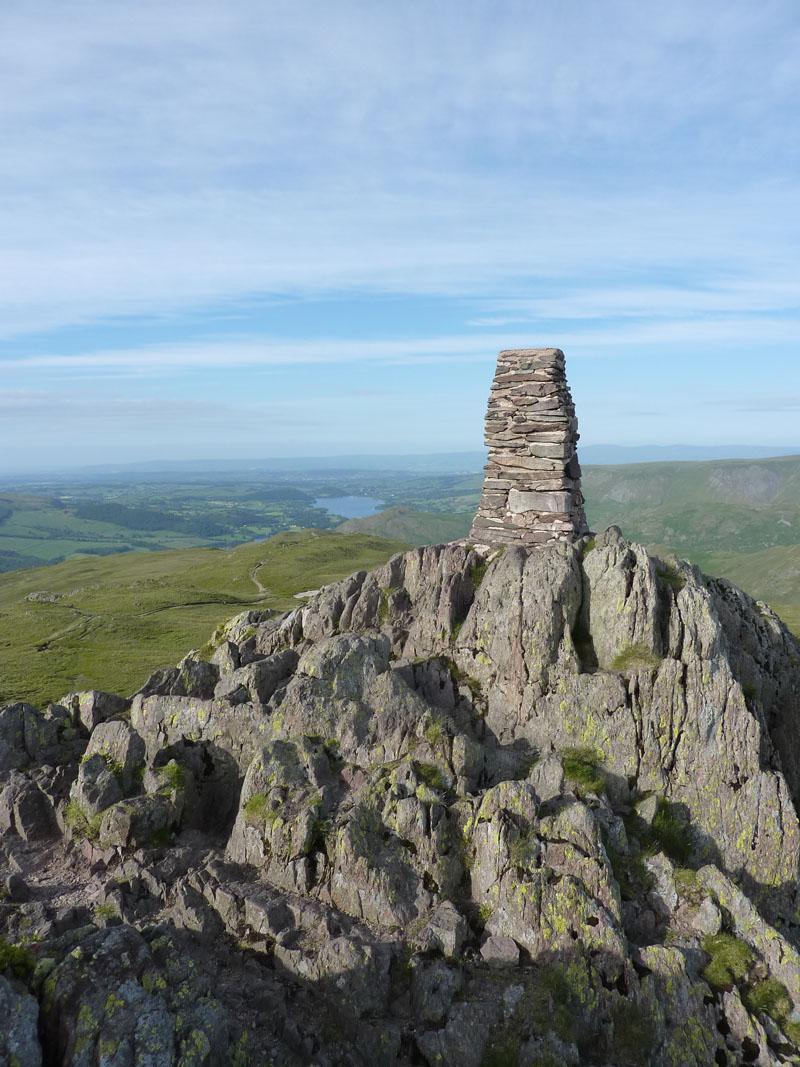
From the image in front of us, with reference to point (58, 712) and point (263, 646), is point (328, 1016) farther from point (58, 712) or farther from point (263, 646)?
point (58, 712)

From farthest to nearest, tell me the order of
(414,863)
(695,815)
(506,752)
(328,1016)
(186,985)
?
(506,752) < (695,815) < (414,863) < (328,1016) < (186,985)

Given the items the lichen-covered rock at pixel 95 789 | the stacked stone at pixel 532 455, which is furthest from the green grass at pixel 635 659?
the lichen-covered rock at pixel 95 789

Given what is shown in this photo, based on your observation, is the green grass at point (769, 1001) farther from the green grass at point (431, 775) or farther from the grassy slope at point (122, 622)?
the grassy slope at point (122, 622)

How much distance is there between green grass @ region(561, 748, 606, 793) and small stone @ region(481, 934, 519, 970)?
691 cm

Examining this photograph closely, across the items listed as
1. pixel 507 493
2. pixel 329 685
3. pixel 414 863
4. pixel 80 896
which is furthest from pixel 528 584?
pixel 80 896

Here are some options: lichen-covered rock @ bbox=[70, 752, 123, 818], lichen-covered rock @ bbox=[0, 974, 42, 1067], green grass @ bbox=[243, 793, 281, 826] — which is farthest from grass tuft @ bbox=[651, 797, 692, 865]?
lichen-covered rock @ bbox=[70, 752, 123, 818]

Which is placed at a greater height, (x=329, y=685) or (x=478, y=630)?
(x=478, y=630)

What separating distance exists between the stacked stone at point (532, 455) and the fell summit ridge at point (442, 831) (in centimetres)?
25

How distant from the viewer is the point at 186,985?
16.9m

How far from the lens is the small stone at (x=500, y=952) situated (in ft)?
65.4

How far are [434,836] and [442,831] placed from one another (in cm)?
41

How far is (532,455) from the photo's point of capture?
3738 centimetres

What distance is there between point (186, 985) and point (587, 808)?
1478 centimetres

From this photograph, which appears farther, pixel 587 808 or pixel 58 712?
pixel 58 712
